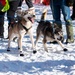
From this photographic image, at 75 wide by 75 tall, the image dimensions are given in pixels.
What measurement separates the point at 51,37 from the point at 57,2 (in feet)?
3.14

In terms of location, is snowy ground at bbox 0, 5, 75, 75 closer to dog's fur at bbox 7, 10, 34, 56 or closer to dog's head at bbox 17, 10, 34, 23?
dog's fur at bbox 7, 10, 34, 56

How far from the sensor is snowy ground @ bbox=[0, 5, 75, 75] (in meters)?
5.12

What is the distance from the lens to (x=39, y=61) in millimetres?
5723

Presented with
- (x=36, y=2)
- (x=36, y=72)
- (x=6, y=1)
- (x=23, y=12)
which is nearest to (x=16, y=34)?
(x=23, y=12)

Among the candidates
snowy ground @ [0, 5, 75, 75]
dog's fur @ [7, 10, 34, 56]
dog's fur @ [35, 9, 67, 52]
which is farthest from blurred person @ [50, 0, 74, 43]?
dog's fur @ [7, 10, 34, 56]

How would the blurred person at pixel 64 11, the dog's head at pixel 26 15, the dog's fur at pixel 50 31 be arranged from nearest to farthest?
the dog's head at pixel 26 15 → the dog's fur at pixel 50 31 → the blurred person at pixel 64 11

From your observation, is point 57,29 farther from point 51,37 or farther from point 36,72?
point 36,72

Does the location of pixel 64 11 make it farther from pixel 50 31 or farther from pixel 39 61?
pixel 39 61

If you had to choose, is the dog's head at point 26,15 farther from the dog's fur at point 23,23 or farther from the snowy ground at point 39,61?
the snowy ground at point 39,61

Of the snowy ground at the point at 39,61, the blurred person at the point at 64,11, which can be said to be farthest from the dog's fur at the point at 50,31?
the blurred person at the point at 64,11

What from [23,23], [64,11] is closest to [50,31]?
[23,23]

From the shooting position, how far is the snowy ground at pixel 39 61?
16.8 feet

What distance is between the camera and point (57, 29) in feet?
20.4

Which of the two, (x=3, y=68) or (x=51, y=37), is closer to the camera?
(x=3, y=68)
